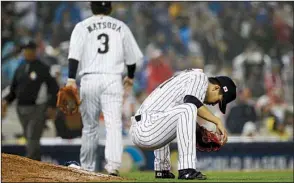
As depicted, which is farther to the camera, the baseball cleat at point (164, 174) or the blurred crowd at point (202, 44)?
the blurred crowd at point (202, 44)

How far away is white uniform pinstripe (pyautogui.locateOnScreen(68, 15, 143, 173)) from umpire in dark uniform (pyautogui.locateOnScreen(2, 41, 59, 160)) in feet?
12.2

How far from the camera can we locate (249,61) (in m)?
17.9

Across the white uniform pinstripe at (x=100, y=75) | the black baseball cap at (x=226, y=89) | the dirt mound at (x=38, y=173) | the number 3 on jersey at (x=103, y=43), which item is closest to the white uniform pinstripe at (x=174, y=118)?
the black baseball cap at (x=226, y=89)

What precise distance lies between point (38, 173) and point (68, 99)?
2.95m

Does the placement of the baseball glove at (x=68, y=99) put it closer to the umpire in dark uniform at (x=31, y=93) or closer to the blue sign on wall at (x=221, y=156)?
the umpire in dark uniform at (x=31, y=93)

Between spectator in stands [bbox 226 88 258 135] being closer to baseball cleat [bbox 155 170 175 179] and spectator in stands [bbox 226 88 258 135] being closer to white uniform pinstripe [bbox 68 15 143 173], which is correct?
white uniform pinstripe [bbox 68 15 143 173]

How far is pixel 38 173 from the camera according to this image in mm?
7633

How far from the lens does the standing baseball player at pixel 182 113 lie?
Answer: 721cm

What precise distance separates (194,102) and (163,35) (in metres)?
10.7

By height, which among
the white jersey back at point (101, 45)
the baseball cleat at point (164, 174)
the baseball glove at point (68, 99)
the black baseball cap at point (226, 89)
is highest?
the white jersey back at point (101, 45)

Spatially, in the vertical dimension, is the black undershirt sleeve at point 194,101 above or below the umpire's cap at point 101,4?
below

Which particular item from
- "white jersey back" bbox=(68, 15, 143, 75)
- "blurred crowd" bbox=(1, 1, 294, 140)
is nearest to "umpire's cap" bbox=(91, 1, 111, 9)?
"white jersey back" bbox=(68, 15, 143, 75)

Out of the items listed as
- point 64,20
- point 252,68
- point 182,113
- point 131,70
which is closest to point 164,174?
point 182,113

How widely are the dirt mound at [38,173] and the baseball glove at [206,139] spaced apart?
82cm
